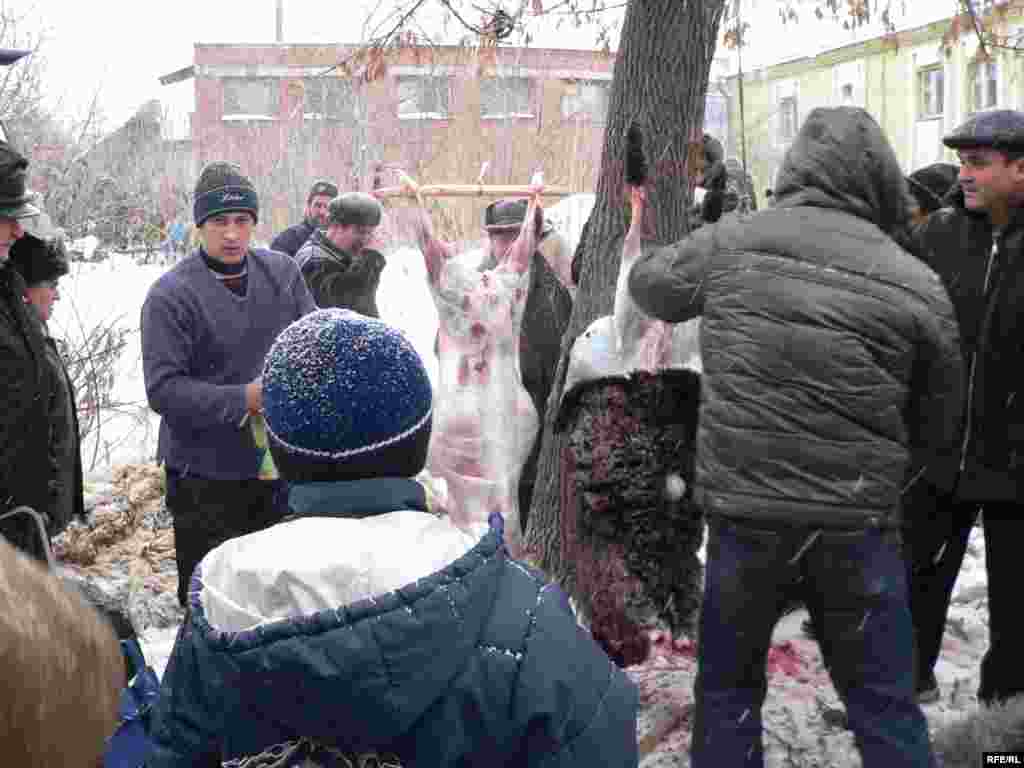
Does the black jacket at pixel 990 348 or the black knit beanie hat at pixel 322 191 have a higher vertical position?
the black knit beanie hat at pixel 322 191

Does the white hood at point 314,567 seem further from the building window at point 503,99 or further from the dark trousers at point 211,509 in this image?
the building window at point 503,99

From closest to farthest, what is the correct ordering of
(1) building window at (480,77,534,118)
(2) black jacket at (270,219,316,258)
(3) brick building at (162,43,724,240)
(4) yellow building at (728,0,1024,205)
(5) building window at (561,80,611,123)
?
(2) black jacket at (270,219,316,258), (3) brick building at (162,43,724,240), (1) building window at (480,77,534,118), (5) building window at (561,80,611,123), (4) yellow building at (728,0,1024,205)

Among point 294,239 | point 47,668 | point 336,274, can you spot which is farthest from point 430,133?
point 47,668

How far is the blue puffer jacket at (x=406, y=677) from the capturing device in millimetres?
1642

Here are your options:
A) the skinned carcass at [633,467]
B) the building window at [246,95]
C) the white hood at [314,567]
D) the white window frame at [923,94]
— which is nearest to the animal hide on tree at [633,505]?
the skinned carcass at [633,467]

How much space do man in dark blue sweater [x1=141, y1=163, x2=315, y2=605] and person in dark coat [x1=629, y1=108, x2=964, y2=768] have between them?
6.01 feet

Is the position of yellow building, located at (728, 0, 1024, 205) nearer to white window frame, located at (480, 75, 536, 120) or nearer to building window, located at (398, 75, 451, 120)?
white window frame, located at (480, 75, 536, 120)

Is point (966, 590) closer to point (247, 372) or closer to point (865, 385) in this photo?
point (865, 385)

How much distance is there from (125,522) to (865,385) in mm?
4721

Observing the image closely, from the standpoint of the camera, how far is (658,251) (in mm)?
3309

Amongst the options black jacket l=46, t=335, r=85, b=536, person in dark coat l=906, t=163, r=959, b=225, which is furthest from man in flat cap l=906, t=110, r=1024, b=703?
black jacket l=46, t=335, r=85, b=536

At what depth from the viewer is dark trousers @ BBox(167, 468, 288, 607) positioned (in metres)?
4.34

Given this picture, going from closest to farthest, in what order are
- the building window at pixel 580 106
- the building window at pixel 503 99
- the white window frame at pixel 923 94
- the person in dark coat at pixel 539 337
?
the person in dark coat at pixel 539 337 → the building window at pixel 503 99 → the building window at pixel 580 106 → the white window frame at pixel 923 94

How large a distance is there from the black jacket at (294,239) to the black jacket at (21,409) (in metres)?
3.91
